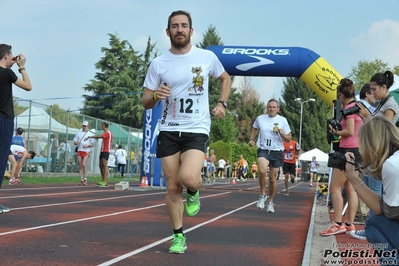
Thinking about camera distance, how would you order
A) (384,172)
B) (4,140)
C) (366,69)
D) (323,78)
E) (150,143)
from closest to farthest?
(384,172) → (4,140) → (323,78) → (150,143) → (366,69)

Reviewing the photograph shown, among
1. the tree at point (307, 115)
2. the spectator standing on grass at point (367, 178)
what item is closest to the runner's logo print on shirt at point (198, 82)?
the spectator standing on grass at point (367, 178)

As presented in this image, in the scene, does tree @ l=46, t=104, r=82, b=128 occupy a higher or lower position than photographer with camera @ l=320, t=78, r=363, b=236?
higher

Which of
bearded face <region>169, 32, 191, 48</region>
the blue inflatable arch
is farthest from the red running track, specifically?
the blue inflatable arch

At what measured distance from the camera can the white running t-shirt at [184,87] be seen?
261 inches

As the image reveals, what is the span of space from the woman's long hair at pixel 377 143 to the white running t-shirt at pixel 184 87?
234 centimetres

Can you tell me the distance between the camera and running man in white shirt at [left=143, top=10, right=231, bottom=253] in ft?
21.7

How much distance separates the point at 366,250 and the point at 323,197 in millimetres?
12822

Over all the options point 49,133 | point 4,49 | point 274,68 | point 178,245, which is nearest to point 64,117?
point 49,133

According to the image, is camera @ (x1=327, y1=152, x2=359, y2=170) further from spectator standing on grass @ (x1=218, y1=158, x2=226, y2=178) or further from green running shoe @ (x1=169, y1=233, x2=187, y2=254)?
spectator standing on grass @ (x1=218, y1=158, x2=226, y2=178)

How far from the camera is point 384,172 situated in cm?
434

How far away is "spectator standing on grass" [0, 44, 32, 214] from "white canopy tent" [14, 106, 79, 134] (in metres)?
14.0

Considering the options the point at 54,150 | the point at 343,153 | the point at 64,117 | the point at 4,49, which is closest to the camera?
the point at 343,153

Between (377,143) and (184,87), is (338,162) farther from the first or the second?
(184,87)

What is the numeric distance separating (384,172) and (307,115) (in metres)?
94.0
